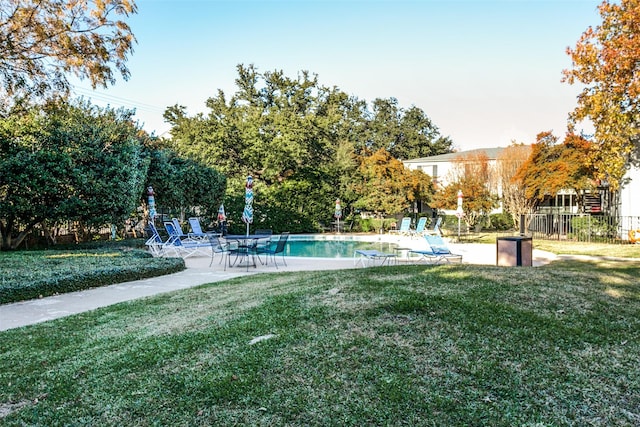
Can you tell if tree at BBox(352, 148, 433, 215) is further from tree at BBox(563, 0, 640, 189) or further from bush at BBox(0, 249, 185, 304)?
bush at BBox(0, 249, 185, 304)

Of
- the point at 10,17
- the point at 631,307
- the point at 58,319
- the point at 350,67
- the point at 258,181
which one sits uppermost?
the point at 350,67

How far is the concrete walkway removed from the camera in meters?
5.67

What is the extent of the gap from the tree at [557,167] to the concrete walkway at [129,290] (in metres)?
6.84

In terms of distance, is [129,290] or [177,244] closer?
[129,290]

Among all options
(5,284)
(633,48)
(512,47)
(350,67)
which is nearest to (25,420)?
(5,284)

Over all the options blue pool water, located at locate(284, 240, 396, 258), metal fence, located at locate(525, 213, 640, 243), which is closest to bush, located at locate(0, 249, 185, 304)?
blue pool water, located at locate(284, 240, 396, 258)

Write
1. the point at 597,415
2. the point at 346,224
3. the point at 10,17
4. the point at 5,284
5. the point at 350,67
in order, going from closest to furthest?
the point at 597,415 → the point at 5,284 → the point at 10,17 → the point at 350,67 → the point at 346,224

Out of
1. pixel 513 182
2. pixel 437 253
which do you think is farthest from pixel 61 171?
pixel 513 182

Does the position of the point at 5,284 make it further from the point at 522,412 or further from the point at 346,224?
the point at 346,224

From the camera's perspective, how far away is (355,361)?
2998 millimetres

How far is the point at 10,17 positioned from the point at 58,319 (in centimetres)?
927

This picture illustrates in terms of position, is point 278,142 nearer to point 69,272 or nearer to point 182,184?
point 182,184

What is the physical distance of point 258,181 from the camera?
76.1ft

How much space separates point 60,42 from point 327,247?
37.0 ft
